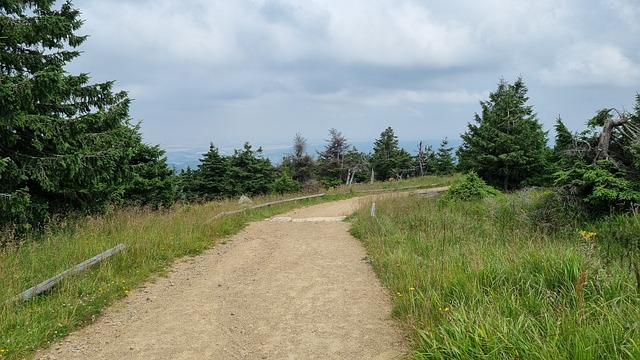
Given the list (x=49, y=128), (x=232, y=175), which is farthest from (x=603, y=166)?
(x=232, y=175)

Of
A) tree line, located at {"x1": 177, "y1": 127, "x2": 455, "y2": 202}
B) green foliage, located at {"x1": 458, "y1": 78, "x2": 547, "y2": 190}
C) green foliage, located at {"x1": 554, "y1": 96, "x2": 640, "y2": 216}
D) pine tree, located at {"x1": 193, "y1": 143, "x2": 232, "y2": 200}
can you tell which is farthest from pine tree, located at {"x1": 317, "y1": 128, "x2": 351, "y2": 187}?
green foliage, located at {"x1": 554, "y1": 96, "x2": 640, "y2": 216}

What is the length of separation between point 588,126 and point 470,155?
11396 mm

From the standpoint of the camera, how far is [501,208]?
1174 centimetres

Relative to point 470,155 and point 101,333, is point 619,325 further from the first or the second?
point 470,155

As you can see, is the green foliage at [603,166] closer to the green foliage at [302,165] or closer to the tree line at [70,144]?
the tree line at [70,144]

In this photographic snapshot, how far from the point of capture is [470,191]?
51.7ft

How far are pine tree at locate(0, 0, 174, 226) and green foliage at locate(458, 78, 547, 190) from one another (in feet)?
58.5

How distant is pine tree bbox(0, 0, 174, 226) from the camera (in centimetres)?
730

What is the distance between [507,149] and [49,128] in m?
20.0

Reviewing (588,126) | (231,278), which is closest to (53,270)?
(231,278)

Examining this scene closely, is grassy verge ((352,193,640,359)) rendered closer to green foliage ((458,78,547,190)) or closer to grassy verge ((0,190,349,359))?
grassy verge ((0,190,349,359))

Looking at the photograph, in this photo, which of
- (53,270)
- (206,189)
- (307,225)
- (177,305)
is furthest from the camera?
(206,189)

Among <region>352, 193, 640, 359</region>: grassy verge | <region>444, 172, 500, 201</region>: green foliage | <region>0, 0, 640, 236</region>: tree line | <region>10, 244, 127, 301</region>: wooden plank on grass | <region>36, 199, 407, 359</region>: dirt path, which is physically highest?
<region>0, 0, 640, 236</region>: tree line

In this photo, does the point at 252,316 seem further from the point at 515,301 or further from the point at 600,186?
the point at 600,186
